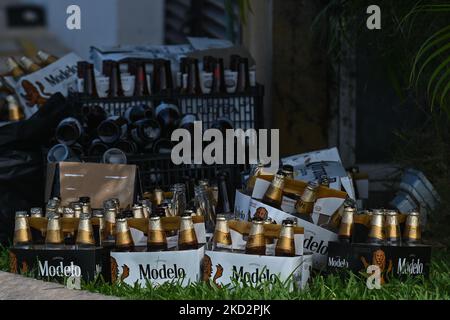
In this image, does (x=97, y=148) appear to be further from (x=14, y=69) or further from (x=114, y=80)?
(x=14, y=69)

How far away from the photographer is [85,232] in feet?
14.4

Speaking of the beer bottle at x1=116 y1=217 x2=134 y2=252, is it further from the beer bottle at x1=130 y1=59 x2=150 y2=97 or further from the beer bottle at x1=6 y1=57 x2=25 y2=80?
the beer bottle at x1=6 y1=57 x2=25 y2=80

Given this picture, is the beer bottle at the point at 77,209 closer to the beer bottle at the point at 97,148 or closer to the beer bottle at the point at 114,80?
the beer bottle at the point at 97,148

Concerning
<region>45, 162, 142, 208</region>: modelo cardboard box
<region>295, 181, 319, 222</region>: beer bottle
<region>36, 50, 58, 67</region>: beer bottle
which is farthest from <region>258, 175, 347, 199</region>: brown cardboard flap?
<region>36, 50, 58, 67</region>: beer bottle

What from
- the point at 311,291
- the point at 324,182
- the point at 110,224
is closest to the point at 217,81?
the point at 324,182

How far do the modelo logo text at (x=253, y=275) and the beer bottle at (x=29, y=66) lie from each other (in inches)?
96.9

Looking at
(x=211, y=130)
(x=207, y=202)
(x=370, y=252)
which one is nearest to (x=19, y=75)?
(x=211, y=130)

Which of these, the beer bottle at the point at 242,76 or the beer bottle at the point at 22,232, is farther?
the beer bottle at the point at 242,76

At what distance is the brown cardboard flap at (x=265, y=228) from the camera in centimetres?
434

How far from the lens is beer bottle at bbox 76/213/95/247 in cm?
438

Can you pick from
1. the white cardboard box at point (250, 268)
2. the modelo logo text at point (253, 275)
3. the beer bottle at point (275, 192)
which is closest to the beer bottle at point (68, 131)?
the beer bottle at point (275, 192)

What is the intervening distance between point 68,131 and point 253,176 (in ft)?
3.78

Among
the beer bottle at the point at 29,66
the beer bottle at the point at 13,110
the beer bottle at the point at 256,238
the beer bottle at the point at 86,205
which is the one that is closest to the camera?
the beer bottle at the point at 256,238

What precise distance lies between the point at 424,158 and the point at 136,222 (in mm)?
2040
